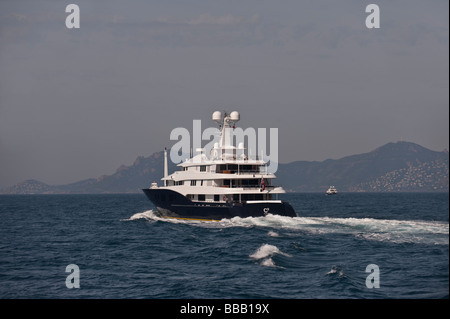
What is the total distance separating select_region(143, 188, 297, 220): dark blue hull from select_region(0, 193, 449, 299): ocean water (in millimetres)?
1741

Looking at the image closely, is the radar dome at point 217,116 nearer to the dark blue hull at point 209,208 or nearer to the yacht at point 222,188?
the yacht at point 222,188

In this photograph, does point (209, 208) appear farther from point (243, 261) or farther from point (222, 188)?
point (243, 261)

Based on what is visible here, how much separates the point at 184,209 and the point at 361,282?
33.0m

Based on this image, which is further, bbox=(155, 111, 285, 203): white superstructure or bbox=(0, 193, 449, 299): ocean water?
bbox=(155, 111, 285, 203): white superstructure

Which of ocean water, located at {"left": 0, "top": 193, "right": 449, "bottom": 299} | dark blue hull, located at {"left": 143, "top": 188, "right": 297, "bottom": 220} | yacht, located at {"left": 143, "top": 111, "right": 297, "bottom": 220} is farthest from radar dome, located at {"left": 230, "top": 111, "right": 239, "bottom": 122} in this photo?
ocean water, located at {"left": 0, "top": 193, "right": 449, "bottom": 299}

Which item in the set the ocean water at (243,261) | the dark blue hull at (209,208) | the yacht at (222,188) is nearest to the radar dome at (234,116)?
the yacht at (222,188)

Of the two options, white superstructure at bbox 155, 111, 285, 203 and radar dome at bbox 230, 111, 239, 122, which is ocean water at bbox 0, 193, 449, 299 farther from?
radar dome at bbox 230, 111, 239, 122

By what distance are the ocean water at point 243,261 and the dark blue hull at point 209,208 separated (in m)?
1.74

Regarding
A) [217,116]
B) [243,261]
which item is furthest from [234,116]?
[243,261]

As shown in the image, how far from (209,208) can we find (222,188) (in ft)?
8.13

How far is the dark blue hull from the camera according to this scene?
160ft

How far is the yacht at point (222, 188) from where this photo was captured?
49.3 m

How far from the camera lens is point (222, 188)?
51.1 m
